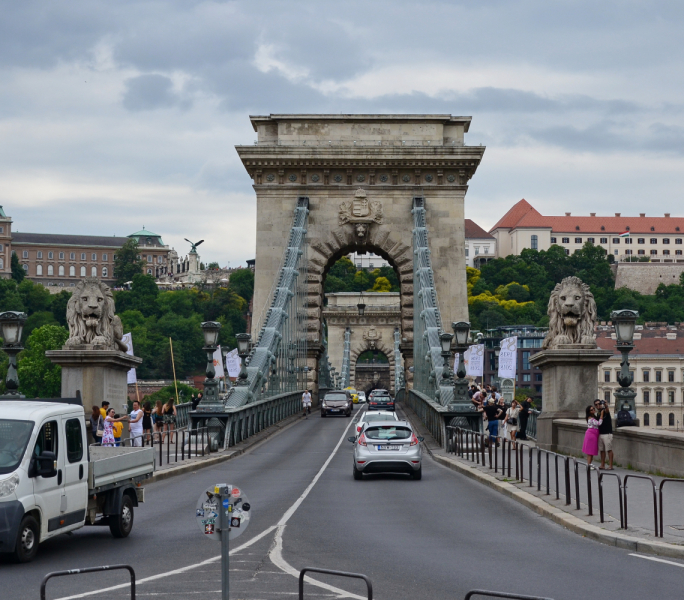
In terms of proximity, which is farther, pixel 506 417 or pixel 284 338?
pixel 284 338

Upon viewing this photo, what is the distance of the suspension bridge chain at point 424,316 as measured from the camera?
44475 mm

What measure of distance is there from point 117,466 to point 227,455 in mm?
15619

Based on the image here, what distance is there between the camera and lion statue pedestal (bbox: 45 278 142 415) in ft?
91.6

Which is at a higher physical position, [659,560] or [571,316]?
[571,316]

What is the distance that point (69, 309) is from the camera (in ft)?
95.0

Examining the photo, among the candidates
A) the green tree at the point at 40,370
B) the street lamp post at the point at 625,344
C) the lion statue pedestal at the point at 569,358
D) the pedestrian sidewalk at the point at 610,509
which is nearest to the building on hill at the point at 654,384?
the green tree at the point at 40,370

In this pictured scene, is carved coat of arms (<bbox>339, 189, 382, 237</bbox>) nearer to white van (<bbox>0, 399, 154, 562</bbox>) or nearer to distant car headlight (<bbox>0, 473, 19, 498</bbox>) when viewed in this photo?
white van (<bbox>0, 399, 154, 562</bbox>)

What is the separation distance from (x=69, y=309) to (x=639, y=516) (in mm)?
17051

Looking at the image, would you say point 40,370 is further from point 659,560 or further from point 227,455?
point 659,560

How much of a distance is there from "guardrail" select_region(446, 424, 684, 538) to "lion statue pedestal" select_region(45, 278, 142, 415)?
904 cm

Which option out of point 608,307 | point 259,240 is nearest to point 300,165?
point 259,240

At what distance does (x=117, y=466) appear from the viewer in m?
15.7

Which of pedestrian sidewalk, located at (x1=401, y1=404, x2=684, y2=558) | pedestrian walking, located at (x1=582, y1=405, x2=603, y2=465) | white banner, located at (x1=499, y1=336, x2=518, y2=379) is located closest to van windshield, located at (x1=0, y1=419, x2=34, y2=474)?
pedestrian sidewalk, located at (x1=401, y1=404, x2=684, y2=558)

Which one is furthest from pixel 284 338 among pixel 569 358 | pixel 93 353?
pixel 569 358
